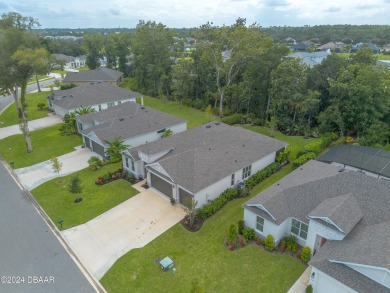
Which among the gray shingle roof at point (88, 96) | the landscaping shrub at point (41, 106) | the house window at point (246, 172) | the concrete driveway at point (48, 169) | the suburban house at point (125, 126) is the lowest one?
the concrete driveway at point (48, 169)

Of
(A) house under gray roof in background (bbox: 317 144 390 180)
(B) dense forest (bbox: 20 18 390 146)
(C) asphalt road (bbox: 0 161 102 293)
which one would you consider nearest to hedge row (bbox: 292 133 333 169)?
(A) house under gray roof in background (bbox: 317 144 390 180)

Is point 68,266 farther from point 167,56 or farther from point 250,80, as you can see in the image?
point 167,56

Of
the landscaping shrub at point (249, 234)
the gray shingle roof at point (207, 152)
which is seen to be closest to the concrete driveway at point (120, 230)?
the gray shingle roof at point (207, 152)

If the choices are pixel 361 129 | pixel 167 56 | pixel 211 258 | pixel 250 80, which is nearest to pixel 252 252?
pixel 211 258

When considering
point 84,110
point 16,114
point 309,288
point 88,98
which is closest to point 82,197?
point 309,288

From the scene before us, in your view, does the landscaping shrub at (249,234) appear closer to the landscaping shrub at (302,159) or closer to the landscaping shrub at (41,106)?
the landscaping shrub at (302,159)

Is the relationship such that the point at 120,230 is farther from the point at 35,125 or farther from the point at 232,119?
the point at 35,125
